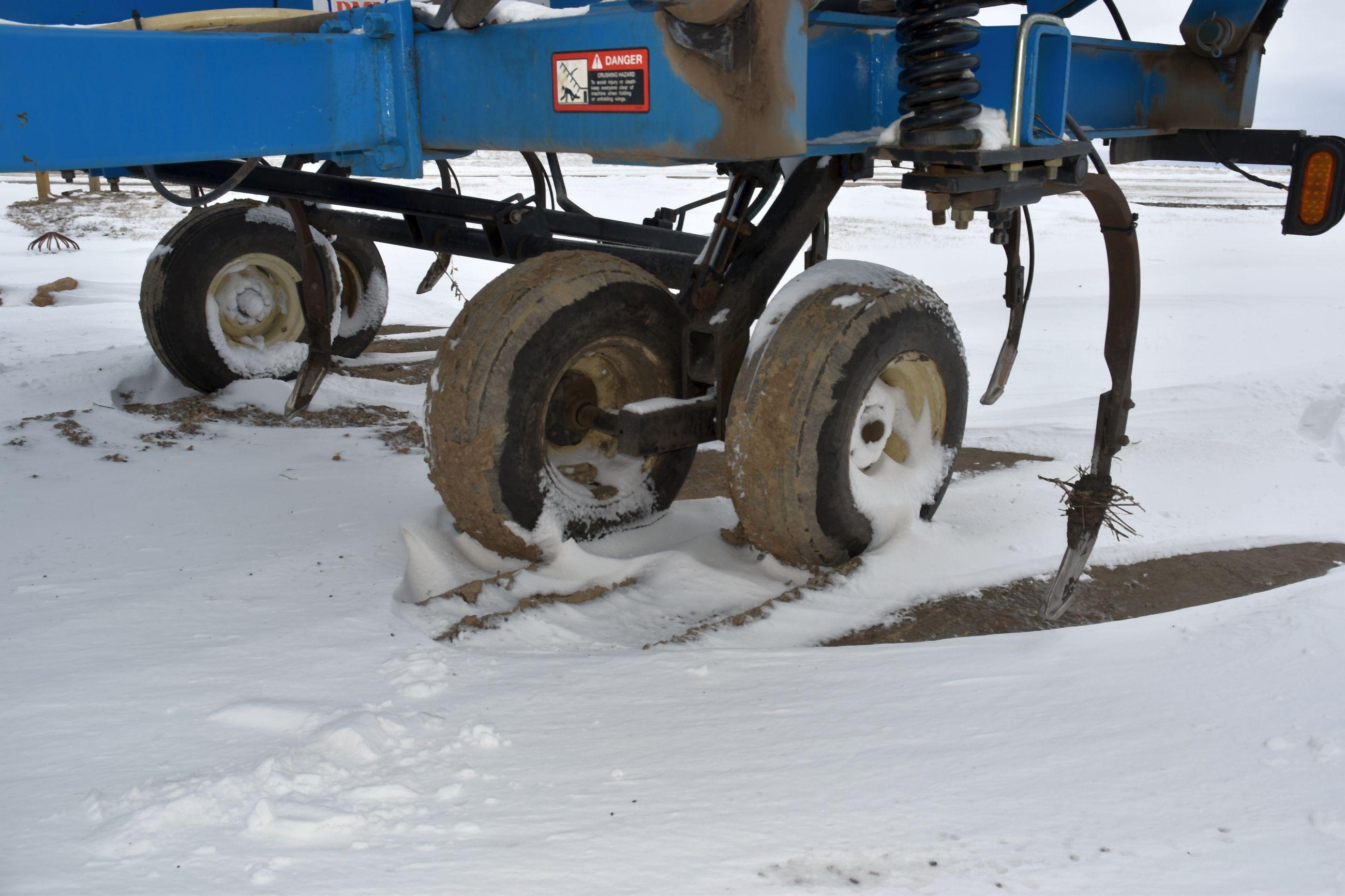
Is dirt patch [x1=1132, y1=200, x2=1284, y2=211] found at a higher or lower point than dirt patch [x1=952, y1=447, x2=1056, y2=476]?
higher

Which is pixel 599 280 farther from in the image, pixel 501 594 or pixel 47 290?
pixel 47 290

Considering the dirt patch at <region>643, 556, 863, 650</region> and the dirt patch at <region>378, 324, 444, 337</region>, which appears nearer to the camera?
the dirt patch at <region>643, 556, 863, 650</region>

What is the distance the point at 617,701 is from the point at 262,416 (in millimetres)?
3392

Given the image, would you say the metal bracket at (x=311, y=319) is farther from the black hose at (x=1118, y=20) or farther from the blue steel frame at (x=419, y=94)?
the black hose at (x=1118, y=20)

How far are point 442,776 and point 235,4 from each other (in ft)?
10.1

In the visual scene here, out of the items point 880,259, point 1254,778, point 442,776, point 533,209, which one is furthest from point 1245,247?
point 442,776

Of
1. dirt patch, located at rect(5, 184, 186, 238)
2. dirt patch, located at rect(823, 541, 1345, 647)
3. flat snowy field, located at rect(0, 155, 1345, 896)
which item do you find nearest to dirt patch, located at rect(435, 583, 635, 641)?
flat snowy field, located at rect(0, 155, 1345, 896)

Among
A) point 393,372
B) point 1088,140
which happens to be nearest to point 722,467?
point 1088,140

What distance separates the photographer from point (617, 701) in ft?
8.16

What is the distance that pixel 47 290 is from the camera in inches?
329

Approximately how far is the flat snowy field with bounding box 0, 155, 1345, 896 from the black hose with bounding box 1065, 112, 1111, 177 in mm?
1226

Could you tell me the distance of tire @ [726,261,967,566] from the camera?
3.29 meters

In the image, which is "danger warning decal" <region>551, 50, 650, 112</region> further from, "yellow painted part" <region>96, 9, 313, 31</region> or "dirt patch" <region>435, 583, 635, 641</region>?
"dirt patch" <region>435, 583, 635, 641</region>

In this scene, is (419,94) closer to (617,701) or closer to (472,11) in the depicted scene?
(472,11)
